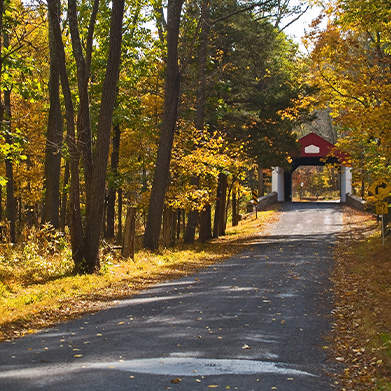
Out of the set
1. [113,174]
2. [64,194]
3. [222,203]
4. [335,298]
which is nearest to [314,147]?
[222,203]

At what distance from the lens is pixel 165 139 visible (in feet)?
68.9

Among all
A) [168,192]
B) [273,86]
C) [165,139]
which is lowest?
[168,192]

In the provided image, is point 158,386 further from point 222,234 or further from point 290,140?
point 222,234

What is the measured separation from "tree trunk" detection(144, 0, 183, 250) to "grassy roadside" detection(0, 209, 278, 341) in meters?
1.17

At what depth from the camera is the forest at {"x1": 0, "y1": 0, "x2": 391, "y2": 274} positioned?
1501 cm

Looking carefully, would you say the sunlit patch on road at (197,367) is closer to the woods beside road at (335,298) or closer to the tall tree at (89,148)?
the woods beside road at (335,298)

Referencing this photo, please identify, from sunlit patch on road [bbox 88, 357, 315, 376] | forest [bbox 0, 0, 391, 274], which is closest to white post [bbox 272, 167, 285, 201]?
forest [bbox 0, 0, 391, 274]

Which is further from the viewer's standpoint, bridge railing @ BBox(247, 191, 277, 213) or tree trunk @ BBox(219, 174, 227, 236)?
bridge railing @ BBox(247, 191, 277, 213)

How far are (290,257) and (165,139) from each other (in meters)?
5.98

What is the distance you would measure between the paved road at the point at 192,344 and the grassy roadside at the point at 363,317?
0.28 m

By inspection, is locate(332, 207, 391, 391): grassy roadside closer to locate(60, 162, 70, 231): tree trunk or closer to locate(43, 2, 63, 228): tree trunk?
locate(43, 2, 63, 228): tree trunk

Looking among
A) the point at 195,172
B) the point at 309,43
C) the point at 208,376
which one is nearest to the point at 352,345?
the point at 208,376

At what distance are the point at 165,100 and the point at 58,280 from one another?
9.34 meters

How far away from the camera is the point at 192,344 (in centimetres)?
777
